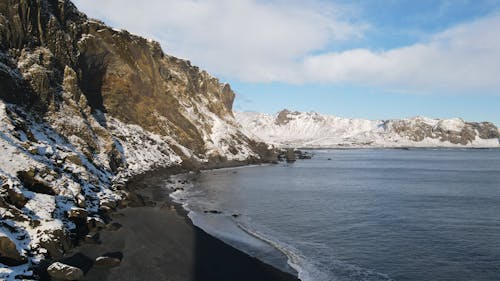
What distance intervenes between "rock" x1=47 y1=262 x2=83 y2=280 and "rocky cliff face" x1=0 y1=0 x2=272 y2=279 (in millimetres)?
1317

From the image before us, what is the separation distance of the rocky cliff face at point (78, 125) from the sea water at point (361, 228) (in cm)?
1242

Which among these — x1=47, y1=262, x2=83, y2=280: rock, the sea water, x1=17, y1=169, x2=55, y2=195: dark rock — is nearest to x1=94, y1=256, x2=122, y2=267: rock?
x1=47, y1=262, x2=83, y2=280: rock

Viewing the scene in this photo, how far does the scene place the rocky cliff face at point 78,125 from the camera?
85.9 ft

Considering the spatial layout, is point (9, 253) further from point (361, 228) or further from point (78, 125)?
point (78, 125)

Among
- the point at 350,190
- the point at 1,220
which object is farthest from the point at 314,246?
the point at 350,190

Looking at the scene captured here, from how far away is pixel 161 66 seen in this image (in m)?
103

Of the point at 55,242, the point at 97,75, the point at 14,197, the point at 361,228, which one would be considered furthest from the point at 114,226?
the point at 97,75

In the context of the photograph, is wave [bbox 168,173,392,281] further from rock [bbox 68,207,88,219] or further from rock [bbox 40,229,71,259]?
rock [bbox 40,229,71,259]

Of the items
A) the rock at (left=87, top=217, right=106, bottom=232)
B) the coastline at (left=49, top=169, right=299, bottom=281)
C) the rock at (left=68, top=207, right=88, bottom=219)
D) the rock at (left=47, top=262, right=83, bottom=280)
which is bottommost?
the coastline at (left=49, top=169, right=299, bottom=281)

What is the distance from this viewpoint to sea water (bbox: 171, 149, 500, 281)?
83.0 ft

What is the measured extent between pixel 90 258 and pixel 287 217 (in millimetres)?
22855

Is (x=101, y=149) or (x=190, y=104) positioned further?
(x=190, y=104)

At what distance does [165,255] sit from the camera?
25594mm

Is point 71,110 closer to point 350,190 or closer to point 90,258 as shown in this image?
point 90,258
